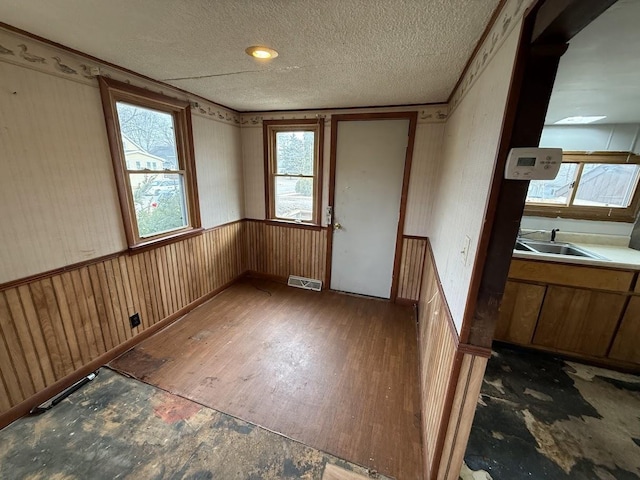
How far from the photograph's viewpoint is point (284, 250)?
3635 mm

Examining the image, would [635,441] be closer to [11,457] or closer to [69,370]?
[11,457]

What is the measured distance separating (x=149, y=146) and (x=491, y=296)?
277 centimetres

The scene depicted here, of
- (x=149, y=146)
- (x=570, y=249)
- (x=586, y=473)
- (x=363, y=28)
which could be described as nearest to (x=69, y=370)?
(x=149, y=146)

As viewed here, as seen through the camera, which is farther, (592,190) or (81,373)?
(592,190)

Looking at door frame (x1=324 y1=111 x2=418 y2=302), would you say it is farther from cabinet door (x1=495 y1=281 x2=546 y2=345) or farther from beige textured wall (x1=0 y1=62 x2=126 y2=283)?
beige textured wall (x1=0 y1=62 x2=126 y2=283)

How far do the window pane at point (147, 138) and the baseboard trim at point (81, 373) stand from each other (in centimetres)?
148

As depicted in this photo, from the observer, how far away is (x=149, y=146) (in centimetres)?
234

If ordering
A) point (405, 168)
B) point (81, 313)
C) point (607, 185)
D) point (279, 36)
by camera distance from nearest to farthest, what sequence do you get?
point (279, 36) → point (81, 313) → point (607, 185) → point (405, 168)

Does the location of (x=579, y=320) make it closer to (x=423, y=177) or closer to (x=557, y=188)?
(x=557, y=188)

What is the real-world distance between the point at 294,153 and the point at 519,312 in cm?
292

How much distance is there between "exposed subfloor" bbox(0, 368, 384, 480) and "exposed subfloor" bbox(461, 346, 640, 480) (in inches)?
32.6

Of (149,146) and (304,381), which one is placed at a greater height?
(149,146)

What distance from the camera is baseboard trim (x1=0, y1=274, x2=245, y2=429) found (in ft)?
5.30

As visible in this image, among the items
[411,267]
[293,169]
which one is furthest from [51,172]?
[411,267]
